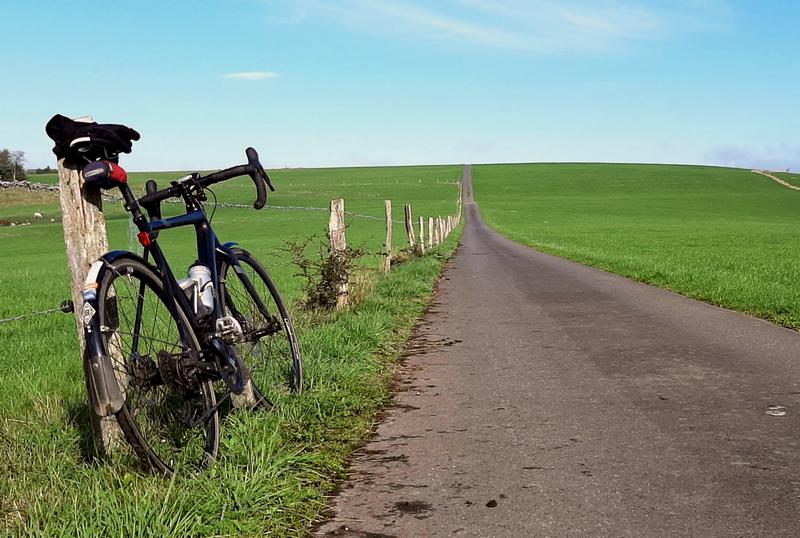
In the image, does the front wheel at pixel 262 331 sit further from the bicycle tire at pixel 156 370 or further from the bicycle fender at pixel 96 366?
the bicycle fender at pixel 96 366

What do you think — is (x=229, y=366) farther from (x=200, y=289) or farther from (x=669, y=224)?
(x=669, y=224)

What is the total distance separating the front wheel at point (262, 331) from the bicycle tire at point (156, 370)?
0.86 meters

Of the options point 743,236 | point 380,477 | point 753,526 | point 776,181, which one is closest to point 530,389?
point 380,477

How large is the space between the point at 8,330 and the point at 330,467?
10.1m

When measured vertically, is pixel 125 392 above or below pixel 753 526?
above

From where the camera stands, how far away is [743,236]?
1689 inches

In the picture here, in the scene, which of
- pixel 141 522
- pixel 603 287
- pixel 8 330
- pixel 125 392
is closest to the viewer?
pixel 141 522

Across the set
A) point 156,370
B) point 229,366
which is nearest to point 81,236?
point 156,370

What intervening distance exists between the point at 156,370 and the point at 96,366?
1.60 feet

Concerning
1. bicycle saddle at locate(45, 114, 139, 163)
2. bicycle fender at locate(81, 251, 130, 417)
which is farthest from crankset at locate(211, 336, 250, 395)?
bicycle saddle at locate(45, 114, 139, 163)

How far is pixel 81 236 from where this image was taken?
398 centimetres

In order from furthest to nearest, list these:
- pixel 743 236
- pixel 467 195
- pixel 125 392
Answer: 1. pixel 467 195
2. pixel 743 236
3. pixel 125 392

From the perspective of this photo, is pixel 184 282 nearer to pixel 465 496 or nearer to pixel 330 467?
pixel 330 467

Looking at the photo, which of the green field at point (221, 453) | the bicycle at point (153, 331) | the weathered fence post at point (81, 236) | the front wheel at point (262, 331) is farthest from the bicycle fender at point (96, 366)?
the front wheel at point (262, 331)
